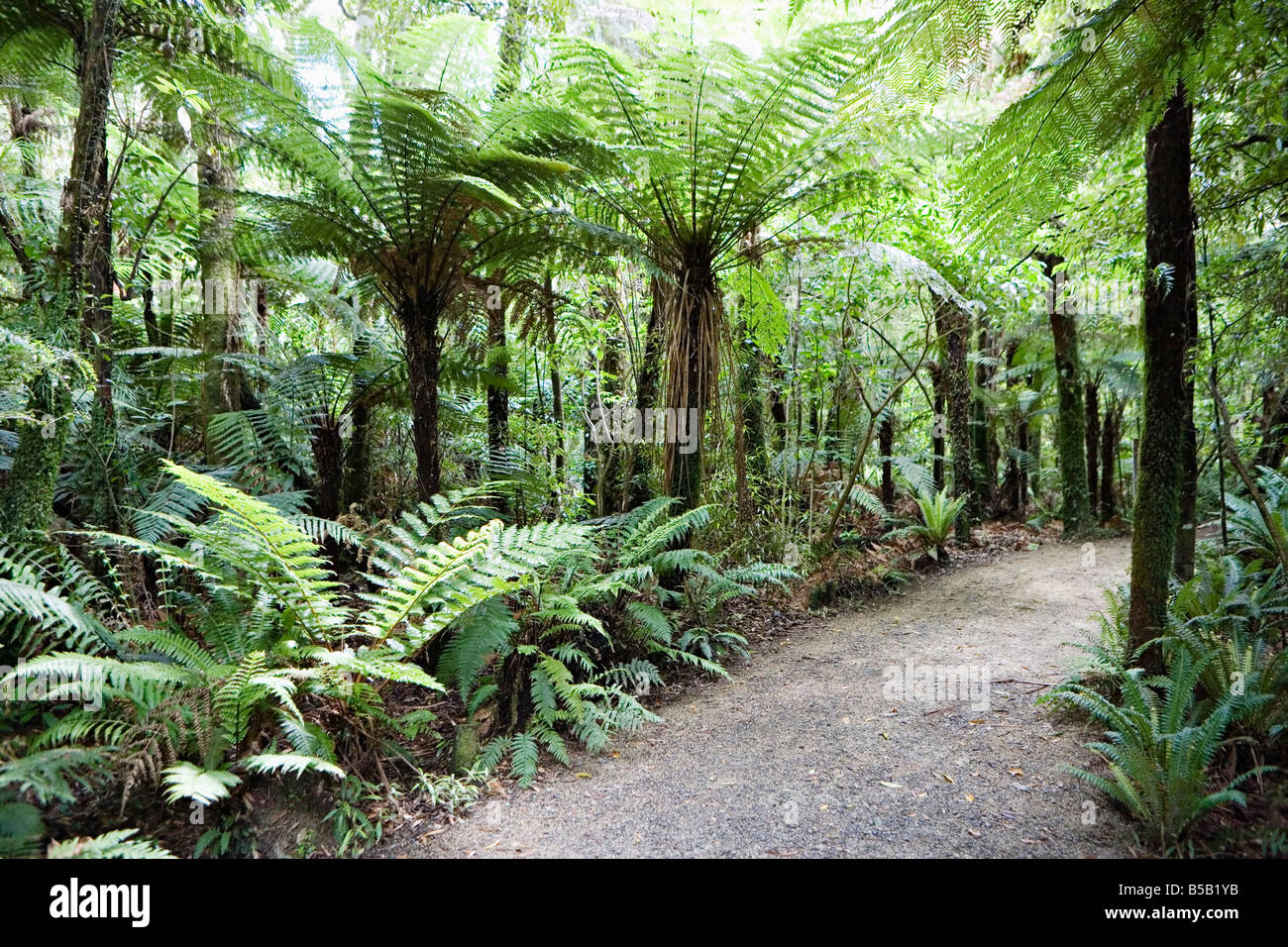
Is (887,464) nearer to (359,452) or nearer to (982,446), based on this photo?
(982,446)

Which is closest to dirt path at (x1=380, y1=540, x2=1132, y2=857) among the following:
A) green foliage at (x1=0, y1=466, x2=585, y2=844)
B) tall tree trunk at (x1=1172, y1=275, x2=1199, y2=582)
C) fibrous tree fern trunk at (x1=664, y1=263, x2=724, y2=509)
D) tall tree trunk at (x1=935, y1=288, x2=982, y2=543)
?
green foliage at (x1=0, y1=466, x2=585, y2=844)

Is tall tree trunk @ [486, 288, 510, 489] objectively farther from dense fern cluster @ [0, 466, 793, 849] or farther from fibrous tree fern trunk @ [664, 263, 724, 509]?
fibrous tree fern trunk @ [664, 263, 724, 509]

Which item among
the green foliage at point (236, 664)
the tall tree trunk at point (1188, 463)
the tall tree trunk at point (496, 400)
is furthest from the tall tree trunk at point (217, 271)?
the tall tree trunk at point (1188, 463)

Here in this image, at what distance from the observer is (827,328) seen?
6.45m

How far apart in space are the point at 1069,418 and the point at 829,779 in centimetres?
708

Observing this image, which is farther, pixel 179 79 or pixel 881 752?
pixel 179 79

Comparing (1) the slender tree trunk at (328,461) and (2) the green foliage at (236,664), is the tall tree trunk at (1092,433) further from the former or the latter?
(1) the slender tree trunk at (328,461)

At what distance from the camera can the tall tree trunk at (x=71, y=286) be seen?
269 cm

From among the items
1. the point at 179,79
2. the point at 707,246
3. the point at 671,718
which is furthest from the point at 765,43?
the point at 671,718

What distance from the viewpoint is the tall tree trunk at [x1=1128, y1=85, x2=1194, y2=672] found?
2732mm

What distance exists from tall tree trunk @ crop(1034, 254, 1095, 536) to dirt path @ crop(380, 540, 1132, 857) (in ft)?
14.3

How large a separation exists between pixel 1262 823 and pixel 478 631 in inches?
115

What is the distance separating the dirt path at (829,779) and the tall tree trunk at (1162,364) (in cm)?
76

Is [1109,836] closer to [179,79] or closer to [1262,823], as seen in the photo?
[1262,823]
